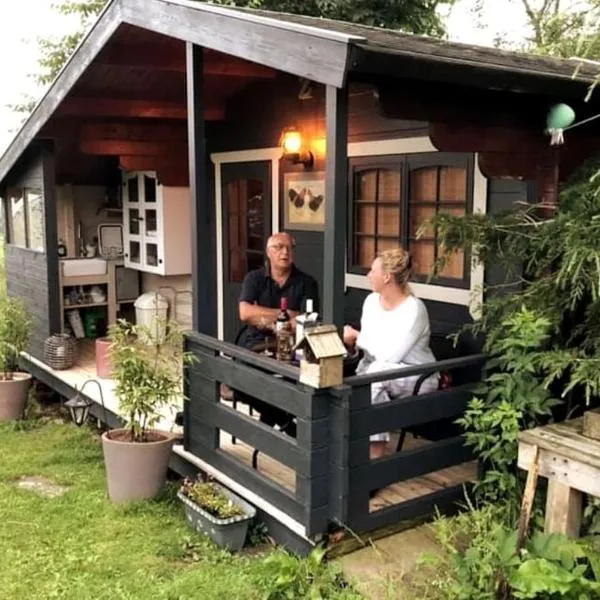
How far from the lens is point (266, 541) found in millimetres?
3203

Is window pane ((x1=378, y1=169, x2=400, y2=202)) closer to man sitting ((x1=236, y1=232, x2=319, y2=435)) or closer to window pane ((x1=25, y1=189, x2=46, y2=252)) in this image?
man sitting ((x1=236, y1=232, x2=319, y2=435))

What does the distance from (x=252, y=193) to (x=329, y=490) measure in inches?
133

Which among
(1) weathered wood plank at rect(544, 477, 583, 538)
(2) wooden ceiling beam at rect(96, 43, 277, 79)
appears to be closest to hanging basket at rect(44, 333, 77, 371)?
(2) wooden ceiling beam at rect(96, 43, 277, 79)

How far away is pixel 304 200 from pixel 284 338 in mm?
1839

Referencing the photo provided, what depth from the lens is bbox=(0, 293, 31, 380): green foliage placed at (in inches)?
210

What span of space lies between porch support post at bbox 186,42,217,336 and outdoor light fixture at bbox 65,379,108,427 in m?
1.52

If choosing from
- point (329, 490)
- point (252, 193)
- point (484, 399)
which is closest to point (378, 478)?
point (329, 490)

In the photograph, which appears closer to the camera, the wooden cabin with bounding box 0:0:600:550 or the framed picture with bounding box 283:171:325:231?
the wooden cabin with bounding box 0:0:600:550

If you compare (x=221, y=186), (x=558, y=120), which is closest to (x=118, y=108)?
(x=221, y=186)

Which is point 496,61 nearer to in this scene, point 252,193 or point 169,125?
point 252,193

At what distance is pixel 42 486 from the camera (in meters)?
4.12

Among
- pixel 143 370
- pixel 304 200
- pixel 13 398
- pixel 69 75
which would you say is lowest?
pixel 13 398

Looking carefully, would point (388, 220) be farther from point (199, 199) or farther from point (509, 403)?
point (509, 403)

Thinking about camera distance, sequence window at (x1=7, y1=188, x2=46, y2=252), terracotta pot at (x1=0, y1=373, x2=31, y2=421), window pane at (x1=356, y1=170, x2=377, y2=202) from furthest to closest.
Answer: window at (x1=7, y1=188, x2=46, y2=252) < terracotta pot at (x1=0, y1=373, x2=31, y2=421) < window pane at (x1=356, y1=170, x2=377, y2=202)
